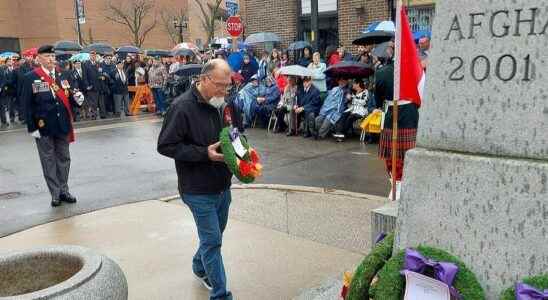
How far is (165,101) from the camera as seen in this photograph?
1794 cm

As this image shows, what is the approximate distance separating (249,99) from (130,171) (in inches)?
203

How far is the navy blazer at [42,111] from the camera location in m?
6.86

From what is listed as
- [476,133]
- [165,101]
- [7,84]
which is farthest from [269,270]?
[7,84]

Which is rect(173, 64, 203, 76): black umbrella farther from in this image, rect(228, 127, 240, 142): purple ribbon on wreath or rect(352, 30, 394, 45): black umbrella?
rect(228, 127, 240, 142): purple ribbon on wreath

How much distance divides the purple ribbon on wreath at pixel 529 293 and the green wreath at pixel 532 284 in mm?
29

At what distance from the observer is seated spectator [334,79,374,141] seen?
450 inches

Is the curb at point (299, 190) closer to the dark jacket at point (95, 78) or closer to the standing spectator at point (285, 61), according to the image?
the standing spectator at point (285, 61)

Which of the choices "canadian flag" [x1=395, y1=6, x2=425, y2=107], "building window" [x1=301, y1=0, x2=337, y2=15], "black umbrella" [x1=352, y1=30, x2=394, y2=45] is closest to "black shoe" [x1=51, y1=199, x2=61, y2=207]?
"canadian flag" [x1=395, y1=6, x2=425, y2=107]

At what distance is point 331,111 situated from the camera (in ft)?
38.5

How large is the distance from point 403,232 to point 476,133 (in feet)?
1.87

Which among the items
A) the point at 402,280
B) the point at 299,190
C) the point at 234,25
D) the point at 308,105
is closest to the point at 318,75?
the point at 308,105

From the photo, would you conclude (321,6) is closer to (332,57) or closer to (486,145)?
(332,57)

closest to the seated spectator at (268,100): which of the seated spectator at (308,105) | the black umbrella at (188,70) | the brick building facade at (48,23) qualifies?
the seated spectator at (308,105)

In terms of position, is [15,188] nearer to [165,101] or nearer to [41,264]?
[41,264]
